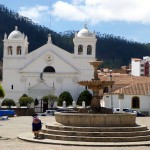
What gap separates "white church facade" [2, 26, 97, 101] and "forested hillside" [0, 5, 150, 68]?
83.3 m

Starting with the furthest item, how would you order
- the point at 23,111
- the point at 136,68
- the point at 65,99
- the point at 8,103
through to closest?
the point at 136,68, the point at 65,99, the point at 8,103, the point at 23,111

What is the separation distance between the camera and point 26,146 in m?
17.0

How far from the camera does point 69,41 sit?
501 feet

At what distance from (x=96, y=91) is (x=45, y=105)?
34.7m

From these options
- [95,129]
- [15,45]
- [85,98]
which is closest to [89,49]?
[85,98]

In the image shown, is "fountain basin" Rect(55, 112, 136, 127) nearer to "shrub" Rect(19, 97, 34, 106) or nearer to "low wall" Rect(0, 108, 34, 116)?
"low wall" Rect(0, 108, 34, 116)

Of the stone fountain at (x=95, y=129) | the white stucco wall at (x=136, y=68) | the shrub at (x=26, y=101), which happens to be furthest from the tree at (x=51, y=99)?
the white stucco wall at (x=136, y=68)

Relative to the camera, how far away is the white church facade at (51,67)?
60688 millimetres

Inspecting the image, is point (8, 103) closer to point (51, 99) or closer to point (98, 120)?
point (51, 99)

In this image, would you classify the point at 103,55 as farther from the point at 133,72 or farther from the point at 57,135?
the point at 57,135

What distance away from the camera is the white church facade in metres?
60.7

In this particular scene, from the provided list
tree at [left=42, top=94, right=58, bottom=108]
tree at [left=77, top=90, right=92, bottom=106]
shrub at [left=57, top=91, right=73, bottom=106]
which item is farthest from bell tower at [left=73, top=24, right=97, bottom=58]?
tree at [left=42, top=94, right=58, bottom=108]

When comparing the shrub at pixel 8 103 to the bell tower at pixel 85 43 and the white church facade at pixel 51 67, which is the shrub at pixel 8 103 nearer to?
the white church facade at pixel 51 67

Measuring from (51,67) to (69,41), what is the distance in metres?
92.0
